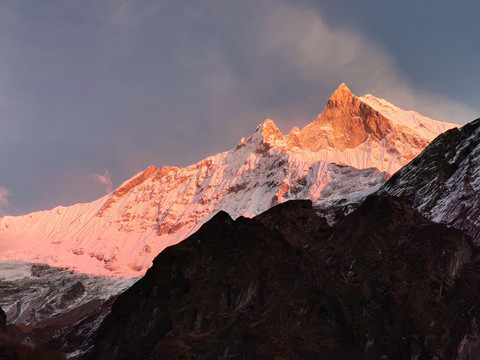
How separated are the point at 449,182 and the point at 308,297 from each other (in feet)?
109

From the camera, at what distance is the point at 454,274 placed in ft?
160

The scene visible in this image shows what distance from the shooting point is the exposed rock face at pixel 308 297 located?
142ft

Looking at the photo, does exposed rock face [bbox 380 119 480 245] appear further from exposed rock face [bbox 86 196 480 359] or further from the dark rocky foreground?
the dark rocky foreground

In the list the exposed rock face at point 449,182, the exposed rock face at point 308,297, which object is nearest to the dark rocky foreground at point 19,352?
the exposed rock face at point 308,297

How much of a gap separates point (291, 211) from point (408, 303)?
23.7m

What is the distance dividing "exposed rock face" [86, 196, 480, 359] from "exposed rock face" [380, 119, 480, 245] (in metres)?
6.40

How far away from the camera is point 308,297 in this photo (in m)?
47.8

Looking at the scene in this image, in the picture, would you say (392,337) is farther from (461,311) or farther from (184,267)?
(184,267)

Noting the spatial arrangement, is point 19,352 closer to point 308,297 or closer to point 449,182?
point 308,297

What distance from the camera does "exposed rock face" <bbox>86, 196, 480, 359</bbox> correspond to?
43219 mm

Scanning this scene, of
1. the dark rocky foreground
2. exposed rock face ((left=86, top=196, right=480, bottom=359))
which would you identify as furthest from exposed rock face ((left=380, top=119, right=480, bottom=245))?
the dark rocky foreground

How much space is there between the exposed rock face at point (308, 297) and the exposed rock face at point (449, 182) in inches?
252

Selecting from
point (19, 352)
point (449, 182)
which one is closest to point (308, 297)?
point (19, 352)

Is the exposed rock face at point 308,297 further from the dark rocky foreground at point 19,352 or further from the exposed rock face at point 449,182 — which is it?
the dark rocky foreground at point 19,352
